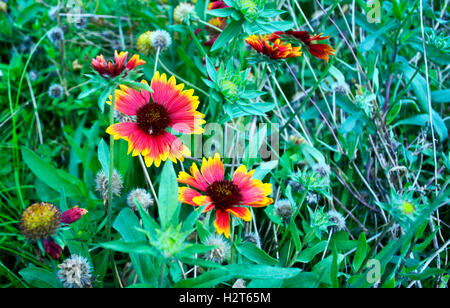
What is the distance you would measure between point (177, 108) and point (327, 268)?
0.50 meters

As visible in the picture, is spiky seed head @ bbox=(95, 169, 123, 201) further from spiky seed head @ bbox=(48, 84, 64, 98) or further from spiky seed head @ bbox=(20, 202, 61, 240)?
spiky seed head @ bbox=(48, 84, 64, 98)

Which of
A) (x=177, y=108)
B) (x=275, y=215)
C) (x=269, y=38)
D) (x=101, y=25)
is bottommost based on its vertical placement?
(x=275, y=215)

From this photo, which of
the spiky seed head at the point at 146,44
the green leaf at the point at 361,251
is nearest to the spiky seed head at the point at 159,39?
→ the spiky seed head at the point at 146,44

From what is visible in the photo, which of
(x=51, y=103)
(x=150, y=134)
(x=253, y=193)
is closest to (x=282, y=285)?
(x=253, y=193)

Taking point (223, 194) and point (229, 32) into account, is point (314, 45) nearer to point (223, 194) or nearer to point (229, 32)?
point (229, 32)

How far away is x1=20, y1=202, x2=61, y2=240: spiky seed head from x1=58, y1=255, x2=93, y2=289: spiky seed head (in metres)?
0.11

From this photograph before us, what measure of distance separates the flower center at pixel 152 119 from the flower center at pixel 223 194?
7.3 inches

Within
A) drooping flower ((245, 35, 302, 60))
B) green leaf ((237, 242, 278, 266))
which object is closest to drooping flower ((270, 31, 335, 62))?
drooping flower ((245, 35, 302, 60))

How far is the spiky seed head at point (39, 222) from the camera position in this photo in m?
0.68

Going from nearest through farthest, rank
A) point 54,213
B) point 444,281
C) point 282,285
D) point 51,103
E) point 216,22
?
1. point 54,213
2. point 282,285
3. point 444,281
4. point 216,22
5. point 51,103

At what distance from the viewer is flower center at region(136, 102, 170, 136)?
84 centimetres

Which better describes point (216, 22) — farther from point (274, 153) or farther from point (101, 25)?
point (101, 25)

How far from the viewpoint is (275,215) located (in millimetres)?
987

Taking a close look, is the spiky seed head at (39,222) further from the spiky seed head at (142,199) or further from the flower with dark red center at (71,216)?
the spiky seed head at (142,199)
